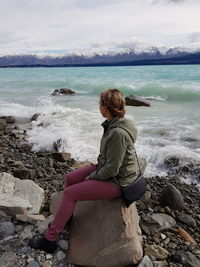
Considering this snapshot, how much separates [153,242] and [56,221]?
1376mm

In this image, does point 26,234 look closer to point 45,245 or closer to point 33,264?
point 45,245

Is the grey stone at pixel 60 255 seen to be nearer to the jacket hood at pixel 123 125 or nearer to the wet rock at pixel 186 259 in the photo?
the wet rock at pixel 186 259

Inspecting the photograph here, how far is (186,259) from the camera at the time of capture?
3934 millimetres

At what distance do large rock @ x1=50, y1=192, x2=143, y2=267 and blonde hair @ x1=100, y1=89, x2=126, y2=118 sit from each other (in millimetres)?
1094

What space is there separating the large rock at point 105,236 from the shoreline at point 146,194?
262 millimetres

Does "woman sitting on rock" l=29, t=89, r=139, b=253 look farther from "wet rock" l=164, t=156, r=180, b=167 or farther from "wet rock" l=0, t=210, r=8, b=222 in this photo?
"wet rock" l=164, t=156, r=180, b=167

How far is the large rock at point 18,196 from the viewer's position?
14.9 ft

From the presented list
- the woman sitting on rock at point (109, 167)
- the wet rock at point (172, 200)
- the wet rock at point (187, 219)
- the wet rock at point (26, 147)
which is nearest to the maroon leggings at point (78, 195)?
the woman sitting on rock at point (109, 167)

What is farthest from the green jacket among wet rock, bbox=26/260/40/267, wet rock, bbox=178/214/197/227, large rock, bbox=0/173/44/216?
wet rock, bbox=178/214/197/227

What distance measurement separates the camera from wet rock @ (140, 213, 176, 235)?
4.54 m

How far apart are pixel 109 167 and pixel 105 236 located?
2.81 ft

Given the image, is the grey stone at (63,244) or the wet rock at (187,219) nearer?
the grey stone at (63,244)

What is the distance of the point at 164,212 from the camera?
5.40 meters

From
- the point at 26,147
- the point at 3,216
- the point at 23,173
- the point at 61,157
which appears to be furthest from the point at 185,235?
the point at 26,147
